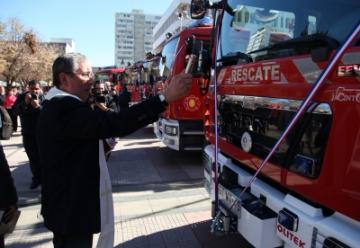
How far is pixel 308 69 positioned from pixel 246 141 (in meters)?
1.01

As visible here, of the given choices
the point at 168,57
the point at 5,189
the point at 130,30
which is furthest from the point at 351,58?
the point at 130,30

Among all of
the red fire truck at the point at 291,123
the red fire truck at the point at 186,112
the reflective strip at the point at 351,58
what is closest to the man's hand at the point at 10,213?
the red fire truck at the point at 291,123

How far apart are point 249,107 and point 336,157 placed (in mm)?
1071

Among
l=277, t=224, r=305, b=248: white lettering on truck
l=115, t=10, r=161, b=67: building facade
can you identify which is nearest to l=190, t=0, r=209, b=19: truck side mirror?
l=277, t=224, r=305, b=248: white lettering on truck

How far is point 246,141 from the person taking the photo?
2.91 metres

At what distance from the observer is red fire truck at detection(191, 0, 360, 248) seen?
1.78 m

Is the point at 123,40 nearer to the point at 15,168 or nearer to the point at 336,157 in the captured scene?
the point at 15,168

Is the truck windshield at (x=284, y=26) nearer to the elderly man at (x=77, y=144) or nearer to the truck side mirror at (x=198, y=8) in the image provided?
the truck side mirror at (x=198, y=8)

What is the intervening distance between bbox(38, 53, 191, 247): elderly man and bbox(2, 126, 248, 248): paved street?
1.70 meters

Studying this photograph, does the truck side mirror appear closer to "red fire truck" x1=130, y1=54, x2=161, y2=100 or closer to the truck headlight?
the truck headlight

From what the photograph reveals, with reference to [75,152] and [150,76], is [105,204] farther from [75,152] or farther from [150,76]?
[150,76]

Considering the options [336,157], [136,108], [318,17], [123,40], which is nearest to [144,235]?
[136,108]

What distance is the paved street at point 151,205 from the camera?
3.83 m

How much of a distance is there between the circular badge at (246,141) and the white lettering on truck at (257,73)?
467 millimetres
